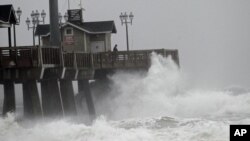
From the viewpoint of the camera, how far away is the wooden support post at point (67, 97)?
118ft

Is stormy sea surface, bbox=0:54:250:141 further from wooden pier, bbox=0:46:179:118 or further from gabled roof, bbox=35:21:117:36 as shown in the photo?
gabled roof, bbox=35:21:117:36

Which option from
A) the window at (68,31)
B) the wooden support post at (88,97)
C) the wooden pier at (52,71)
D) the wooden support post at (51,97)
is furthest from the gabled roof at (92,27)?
the wooden support post at (51,97)

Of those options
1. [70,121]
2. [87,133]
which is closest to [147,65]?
[70,121]

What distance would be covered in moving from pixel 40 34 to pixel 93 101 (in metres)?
11.7

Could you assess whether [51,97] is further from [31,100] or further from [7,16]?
[7,16]

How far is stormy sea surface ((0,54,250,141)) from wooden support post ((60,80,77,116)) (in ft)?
4.60

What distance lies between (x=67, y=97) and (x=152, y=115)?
7146 mm

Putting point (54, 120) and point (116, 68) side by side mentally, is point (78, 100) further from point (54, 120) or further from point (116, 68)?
point (54, 120)

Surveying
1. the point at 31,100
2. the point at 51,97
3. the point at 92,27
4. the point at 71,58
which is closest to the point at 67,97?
the point at 71,58

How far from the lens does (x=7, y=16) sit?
131ft

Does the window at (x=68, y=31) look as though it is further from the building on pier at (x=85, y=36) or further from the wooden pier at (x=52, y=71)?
the wooden pier at (x=52, y=71)

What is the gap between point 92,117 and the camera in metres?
40.8

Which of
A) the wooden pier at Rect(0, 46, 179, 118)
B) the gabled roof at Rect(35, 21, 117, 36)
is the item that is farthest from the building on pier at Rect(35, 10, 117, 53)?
the wooden pier at Rect(0, 46, 179, 118)

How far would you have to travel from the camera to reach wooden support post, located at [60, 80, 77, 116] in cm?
3591
